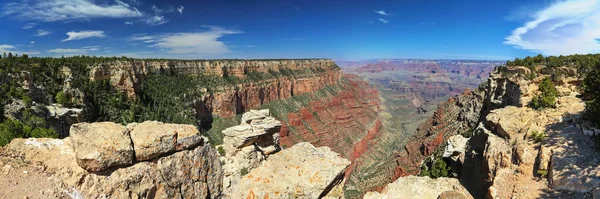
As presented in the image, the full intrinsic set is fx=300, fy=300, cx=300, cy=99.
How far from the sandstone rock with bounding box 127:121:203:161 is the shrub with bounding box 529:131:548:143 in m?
20.1

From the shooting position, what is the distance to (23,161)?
1057cm

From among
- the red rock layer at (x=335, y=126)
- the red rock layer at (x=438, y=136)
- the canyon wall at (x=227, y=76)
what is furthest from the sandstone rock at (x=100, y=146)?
the red rock layer at (x=335, y=126)

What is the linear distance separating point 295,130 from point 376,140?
37938 millimetres

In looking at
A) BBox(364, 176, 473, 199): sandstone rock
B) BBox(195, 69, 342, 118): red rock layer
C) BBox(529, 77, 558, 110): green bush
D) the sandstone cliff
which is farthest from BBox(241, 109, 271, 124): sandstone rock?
BBox(195, 69, 342, 118): red rock layer

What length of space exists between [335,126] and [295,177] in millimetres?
93283

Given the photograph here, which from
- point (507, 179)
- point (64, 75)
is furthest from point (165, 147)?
point (64, 75)

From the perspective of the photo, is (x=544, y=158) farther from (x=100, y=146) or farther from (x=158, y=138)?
(x=100, y=146)

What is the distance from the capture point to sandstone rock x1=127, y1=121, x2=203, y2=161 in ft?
41.2

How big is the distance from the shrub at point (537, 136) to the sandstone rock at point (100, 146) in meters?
22.5

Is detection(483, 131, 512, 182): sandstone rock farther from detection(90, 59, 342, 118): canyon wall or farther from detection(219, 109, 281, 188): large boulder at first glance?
detection(90, 59, 342, 118): canyon wall

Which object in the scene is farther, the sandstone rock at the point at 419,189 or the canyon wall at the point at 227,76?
the canyon wall at the point at 227,76

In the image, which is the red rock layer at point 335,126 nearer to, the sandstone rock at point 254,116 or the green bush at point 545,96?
the sandstone rock at point 254,116

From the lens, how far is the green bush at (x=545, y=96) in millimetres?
22641

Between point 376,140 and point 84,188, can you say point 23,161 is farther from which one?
point 376,140
